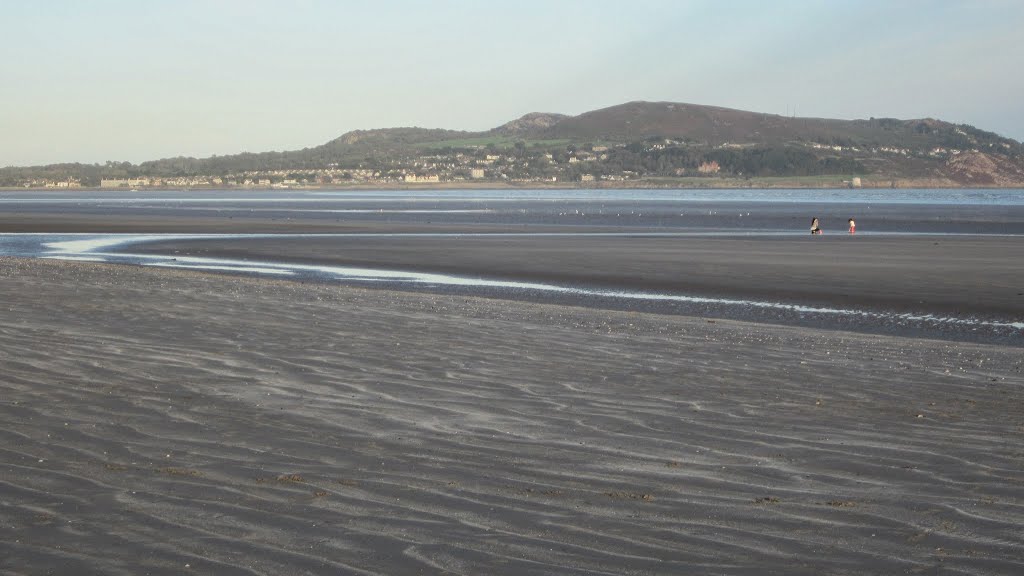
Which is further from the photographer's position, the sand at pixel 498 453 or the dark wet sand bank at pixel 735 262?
the dark wet sand bank at pixel 735 262

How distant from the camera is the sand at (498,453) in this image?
17.4 ft

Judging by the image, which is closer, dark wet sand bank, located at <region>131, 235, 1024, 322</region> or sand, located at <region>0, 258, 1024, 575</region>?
sand, located at <region>0, 258, 1024, 575</region>

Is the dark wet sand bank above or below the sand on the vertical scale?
below

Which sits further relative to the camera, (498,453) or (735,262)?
(735,262)

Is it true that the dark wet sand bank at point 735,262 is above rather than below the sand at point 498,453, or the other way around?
below

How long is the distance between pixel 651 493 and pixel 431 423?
8.55 feet

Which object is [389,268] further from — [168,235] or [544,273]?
[168,235]

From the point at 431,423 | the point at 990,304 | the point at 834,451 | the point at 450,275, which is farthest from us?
the point at 450,275

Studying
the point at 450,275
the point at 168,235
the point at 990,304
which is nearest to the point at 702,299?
the point at 990,304

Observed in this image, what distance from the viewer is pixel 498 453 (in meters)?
7.50

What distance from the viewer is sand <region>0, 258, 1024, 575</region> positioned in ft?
17.4

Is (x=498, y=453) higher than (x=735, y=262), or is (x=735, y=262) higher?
(x=498, y=453)

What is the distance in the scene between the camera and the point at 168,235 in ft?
153

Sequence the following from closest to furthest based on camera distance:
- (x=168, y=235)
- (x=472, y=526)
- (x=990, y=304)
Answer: (x=472, y=526) < (x=990, y=304) < (x=168, y=235)
